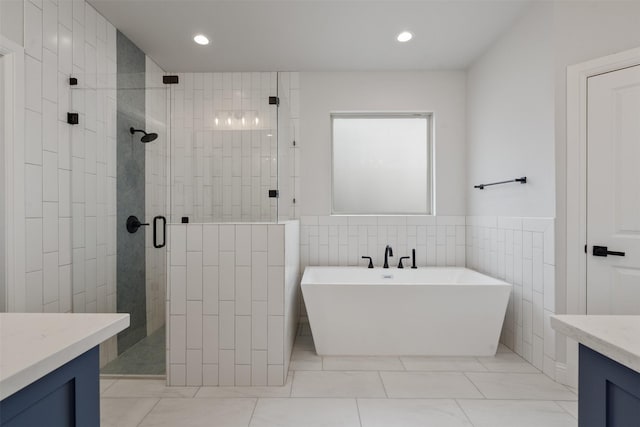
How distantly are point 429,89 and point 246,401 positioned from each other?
3.23 metres

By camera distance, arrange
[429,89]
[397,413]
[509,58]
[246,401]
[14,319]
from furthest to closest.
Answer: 1. [429,89]
2. [509,58]
3. [246,401]
4. [397,413]
5. [14,319]

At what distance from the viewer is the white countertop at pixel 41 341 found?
56cm

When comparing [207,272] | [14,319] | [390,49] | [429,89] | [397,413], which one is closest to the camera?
[14,319]

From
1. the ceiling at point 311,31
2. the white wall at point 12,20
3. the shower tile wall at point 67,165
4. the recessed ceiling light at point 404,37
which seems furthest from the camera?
the recessed ceiling light at point 404,37

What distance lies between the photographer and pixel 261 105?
2.18 meters

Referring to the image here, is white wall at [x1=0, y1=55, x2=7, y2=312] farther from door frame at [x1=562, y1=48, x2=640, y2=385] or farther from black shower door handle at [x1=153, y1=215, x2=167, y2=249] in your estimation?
door frame at [x1=562, y1=48, x2=640, y2=385]

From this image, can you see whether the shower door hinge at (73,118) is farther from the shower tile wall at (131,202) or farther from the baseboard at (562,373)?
the baseboard at (562,373)

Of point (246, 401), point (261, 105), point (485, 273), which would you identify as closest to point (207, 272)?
point (246, 401)

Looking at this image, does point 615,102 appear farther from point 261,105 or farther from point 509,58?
point 261,105

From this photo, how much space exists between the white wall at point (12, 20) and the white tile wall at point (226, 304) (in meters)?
1.32

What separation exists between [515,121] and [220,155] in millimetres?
2262

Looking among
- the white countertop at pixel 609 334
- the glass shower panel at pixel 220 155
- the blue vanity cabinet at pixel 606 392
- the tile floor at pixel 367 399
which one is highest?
the glass shower panel at pixel 220 155

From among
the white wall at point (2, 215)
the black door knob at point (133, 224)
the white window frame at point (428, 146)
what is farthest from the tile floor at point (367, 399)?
the white window frame at point (428, 146)

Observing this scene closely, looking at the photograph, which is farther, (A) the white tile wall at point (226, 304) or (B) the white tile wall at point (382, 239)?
(B) the white tile wall at point (382, 239)
